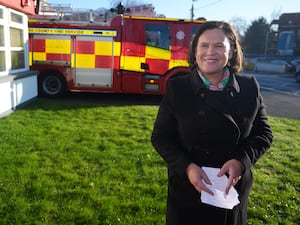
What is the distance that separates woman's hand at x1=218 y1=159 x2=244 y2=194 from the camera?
152cm

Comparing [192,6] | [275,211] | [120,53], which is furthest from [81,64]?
[192,6]

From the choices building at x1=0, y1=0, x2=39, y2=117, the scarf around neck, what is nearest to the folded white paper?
the scarf around neck

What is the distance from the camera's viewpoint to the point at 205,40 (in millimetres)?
1609

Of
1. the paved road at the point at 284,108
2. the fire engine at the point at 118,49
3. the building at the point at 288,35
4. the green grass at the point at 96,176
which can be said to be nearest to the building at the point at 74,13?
the fire engine at the point at 118,49

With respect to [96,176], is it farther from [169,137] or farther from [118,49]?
[118,49]

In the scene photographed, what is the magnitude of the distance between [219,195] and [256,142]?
1.15 ft

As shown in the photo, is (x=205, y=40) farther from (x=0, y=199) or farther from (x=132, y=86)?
(x=132, y=86)

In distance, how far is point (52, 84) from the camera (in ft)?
30.7

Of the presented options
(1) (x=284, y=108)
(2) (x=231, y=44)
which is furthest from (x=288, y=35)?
(2) (x=231, y=44)

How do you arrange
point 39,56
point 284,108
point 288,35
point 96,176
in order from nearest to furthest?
1. point 96,176
2. point 39,56
3. point 284,108
4. point 288,35

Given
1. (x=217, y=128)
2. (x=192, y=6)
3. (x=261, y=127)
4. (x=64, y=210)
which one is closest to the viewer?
(x=217, y=128)

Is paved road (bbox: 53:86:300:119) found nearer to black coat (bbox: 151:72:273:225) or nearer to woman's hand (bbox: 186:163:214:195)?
black coat (bbox: 151:72:273:225)

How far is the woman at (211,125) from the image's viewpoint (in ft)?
5.17

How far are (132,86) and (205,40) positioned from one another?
752 cm
